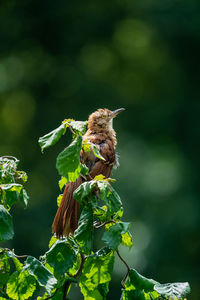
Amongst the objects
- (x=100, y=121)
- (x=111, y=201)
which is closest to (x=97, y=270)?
(x=111, y=201)

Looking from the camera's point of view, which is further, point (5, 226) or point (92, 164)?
point (92, 164)

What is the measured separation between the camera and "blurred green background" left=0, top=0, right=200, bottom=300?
42.5 ft

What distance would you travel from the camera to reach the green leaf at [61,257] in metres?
3.29

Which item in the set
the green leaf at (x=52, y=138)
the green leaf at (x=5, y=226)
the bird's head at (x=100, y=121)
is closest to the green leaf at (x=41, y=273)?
the green leaf at (x=5, y=226)

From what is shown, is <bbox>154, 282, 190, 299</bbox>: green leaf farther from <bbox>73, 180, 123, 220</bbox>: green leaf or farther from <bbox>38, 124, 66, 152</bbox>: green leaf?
<bbox>38, 124, 66, 152</bbox>: green leaf

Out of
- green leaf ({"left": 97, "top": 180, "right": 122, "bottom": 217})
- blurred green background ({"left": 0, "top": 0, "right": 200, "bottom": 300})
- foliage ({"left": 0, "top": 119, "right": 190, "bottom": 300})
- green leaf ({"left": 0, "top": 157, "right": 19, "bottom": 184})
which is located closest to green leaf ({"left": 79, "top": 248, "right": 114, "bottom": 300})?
foliage ({"left": 0, "top": 119, "right": 190, "bottom": 300})

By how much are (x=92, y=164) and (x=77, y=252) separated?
1.83 metres

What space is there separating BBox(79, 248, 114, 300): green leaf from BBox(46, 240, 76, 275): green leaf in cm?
10

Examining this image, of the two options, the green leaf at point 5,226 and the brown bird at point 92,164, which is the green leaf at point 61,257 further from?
the brown bird at point 92,164

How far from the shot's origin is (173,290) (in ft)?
10.8

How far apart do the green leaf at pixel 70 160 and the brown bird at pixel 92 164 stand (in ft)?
1.01

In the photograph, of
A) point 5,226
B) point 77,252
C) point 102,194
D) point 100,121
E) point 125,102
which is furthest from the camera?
point 125,102

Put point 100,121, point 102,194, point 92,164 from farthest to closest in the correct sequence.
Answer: point 100,121, point 92,164, point 102,194

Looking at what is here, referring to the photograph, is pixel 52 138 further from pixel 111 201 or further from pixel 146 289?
pixel 146 289
